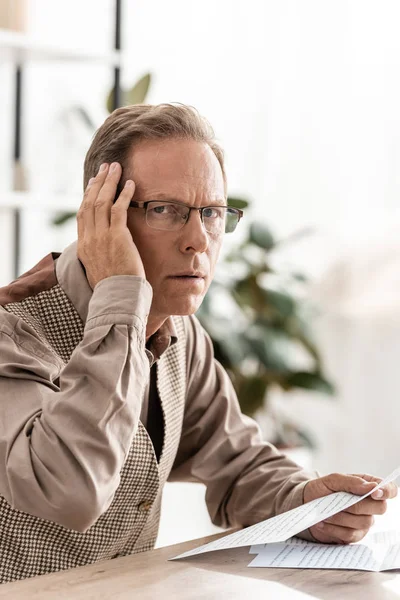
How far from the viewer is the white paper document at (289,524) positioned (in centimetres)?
113

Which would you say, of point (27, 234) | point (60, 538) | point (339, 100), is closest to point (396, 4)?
point (339, 100)

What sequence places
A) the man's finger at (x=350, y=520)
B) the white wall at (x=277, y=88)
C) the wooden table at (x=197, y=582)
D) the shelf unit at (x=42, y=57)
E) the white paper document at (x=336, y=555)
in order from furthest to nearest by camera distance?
1. the white wall at (x=277, y=88)
2. the shelf unit at (x=42, y=57)
3. the man's finger at (x=350, y=520)
4. the white paper document at (x=336, y=555)
5. the wooden table at (x=197, y=582)

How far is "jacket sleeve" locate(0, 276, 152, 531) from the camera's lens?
105 centimetres

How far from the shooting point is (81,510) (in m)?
1.05

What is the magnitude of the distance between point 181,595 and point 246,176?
2.75m

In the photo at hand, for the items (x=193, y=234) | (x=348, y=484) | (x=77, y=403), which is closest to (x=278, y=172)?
(x=193, y=234)

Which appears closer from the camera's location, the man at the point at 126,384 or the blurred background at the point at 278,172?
the man at the point at 126,384

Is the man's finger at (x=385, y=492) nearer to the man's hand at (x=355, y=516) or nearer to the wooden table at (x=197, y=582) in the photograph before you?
the man's hand at (x=355, y=516)

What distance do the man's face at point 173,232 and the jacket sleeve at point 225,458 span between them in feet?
0.89

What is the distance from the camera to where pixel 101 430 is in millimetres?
1066

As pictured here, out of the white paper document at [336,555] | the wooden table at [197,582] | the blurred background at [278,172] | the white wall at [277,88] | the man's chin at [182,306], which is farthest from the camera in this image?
the white wall at [277,88]

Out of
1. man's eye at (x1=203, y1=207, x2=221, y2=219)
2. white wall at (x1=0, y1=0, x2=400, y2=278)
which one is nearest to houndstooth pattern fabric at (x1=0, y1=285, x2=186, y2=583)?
man's eye at (x1=203, y1=207, x2=221, y2=219)

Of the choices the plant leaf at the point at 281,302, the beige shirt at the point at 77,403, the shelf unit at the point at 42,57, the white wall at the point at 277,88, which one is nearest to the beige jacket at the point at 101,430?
the beige shirt at the point at 77,403

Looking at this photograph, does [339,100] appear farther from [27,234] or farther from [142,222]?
[142,222]
